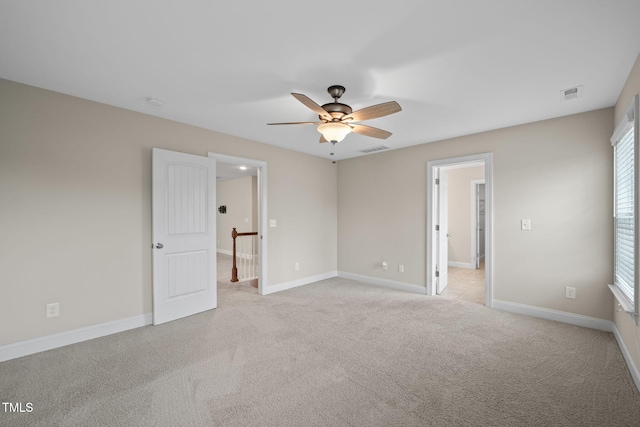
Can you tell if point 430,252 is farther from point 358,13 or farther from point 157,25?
point 157,25

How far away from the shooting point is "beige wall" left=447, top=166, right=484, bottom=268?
6535 millimetres

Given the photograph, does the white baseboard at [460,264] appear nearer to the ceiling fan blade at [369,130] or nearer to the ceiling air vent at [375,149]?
the ceiling air vent at [375,149]

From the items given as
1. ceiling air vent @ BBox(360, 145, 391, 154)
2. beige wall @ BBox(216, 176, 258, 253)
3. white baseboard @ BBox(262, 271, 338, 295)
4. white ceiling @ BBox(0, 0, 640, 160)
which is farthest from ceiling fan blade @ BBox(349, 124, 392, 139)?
beige wall @ BBox(216, 176, 258, 253)

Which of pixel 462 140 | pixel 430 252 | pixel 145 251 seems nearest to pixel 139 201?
pixel 145 251

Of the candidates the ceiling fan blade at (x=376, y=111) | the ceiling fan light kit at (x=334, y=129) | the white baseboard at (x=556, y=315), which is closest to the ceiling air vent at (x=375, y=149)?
the ceiling fan light kit at (x=334, y=129)

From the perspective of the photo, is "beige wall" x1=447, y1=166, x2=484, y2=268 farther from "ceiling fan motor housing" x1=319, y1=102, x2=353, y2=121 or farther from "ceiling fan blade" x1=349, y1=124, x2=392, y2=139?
"ceiling fan motor housing" x1=319, y1=102, x2=353, y2=121

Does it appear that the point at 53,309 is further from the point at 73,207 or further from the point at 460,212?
the point at 460,212

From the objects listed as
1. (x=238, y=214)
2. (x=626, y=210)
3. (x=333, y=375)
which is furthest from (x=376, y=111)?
(x=238, y=214)

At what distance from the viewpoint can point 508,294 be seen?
3.67 m

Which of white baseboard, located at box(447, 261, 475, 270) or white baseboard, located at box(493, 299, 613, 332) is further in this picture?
white baseboard, located at box(447, 261, 475, 270)

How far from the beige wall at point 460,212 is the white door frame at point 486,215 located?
106 inches

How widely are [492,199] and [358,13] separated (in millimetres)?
3160

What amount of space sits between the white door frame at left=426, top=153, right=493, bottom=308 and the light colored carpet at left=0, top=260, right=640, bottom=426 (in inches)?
25.8

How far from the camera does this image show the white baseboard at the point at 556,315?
10.00ft
